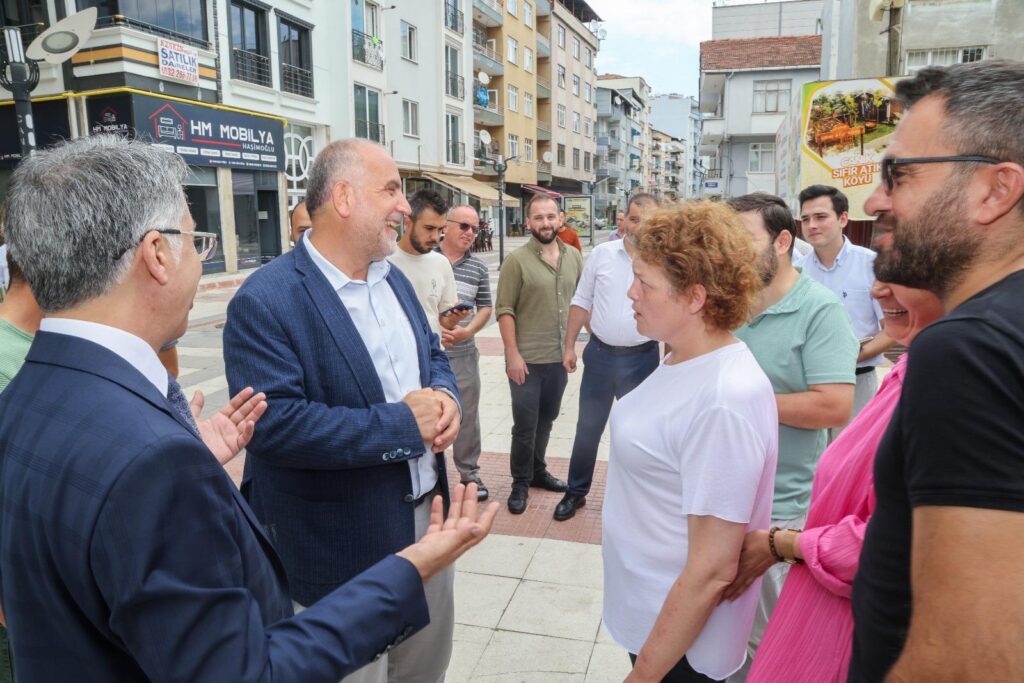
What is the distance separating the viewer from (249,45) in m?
20.0

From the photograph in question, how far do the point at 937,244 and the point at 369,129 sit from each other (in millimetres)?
25475

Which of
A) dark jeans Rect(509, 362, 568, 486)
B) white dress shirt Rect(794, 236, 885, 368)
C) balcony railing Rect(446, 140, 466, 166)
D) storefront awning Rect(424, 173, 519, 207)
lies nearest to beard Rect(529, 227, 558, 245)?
dark jeans Rect(509, 362, 568, 486)

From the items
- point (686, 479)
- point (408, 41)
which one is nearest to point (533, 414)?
point (686, 479)

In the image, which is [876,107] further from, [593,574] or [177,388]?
[177,388]

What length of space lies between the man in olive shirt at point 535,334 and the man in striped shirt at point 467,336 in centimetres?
26

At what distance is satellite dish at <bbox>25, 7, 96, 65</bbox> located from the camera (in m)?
7.60

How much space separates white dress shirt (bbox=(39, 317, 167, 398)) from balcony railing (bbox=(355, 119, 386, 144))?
23.8 m

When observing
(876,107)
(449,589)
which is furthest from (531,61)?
(449,589)

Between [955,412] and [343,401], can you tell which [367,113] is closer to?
[343,401]

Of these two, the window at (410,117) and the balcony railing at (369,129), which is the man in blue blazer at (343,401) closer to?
the balcony railing at (369,129)

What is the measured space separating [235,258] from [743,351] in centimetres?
2032

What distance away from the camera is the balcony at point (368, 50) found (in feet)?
78.1

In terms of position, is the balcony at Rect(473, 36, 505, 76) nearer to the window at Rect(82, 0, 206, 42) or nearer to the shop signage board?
the window at Rect(82, 0, 206, 42)

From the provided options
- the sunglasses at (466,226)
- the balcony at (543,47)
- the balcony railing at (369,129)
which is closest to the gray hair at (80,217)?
the sunglasses at (466,226)
